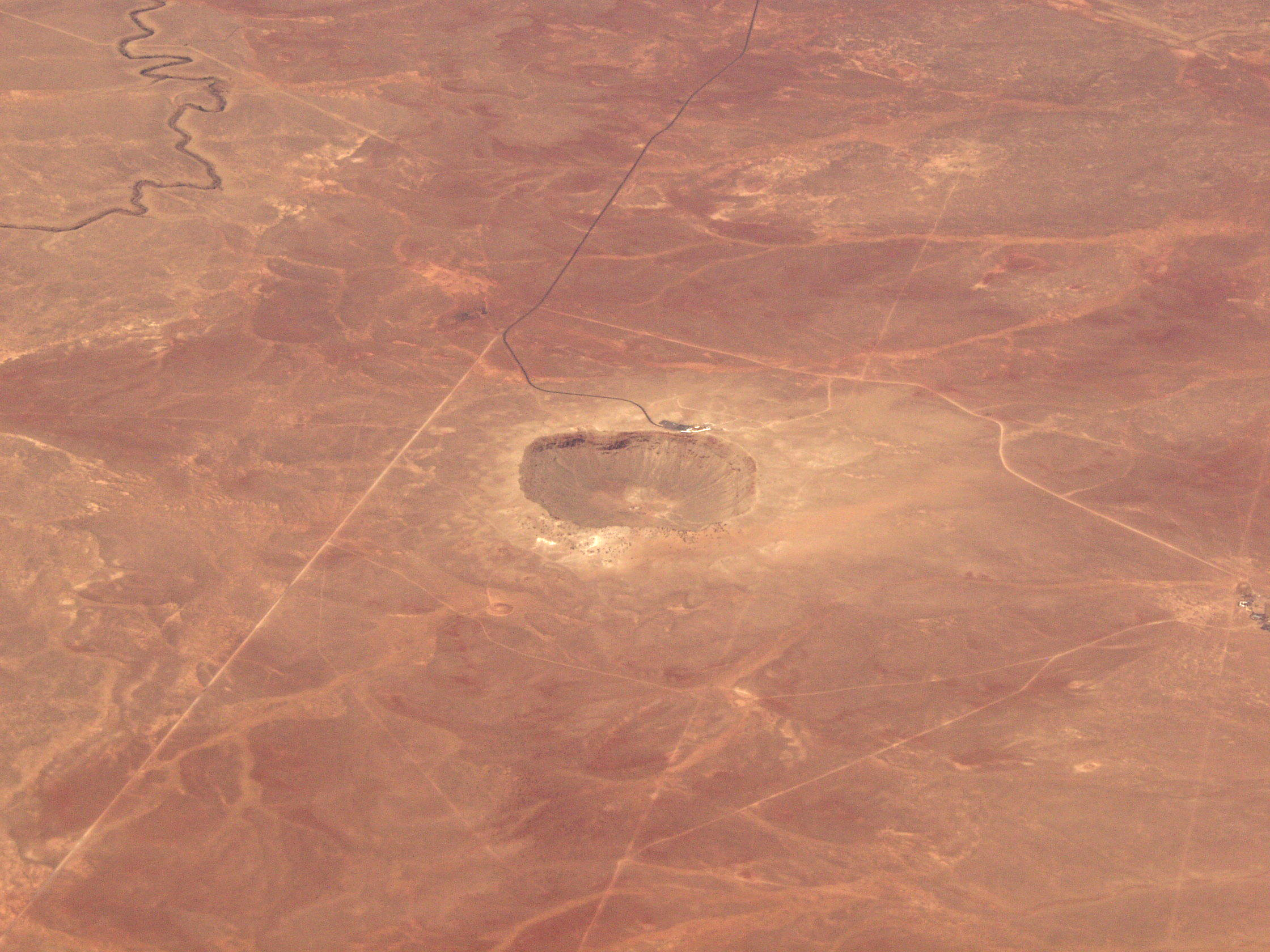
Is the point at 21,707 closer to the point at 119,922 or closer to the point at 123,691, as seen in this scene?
the point at 123,691

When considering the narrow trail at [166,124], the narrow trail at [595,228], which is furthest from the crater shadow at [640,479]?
the narrow trail at [166,124]

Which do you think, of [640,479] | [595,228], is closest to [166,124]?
[595,228]

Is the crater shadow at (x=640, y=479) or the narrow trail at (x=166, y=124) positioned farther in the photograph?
the narrow trail at (x=166, y=124)

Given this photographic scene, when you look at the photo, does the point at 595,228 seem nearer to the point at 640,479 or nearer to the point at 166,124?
the point at 640,479

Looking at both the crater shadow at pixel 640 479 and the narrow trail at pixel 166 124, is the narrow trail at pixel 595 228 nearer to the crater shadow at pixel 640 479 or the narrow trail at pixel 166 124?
the crater shadow at pixel 640 479

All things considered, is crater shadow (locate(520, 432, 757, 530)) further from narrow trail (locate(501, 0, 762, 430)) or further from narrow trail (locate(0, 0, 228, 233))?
narrow trail (locate(0, 0, 228, 233))

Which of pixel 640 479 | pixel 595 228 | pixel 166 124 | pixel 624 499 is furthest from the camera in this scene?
pixel 166 124
